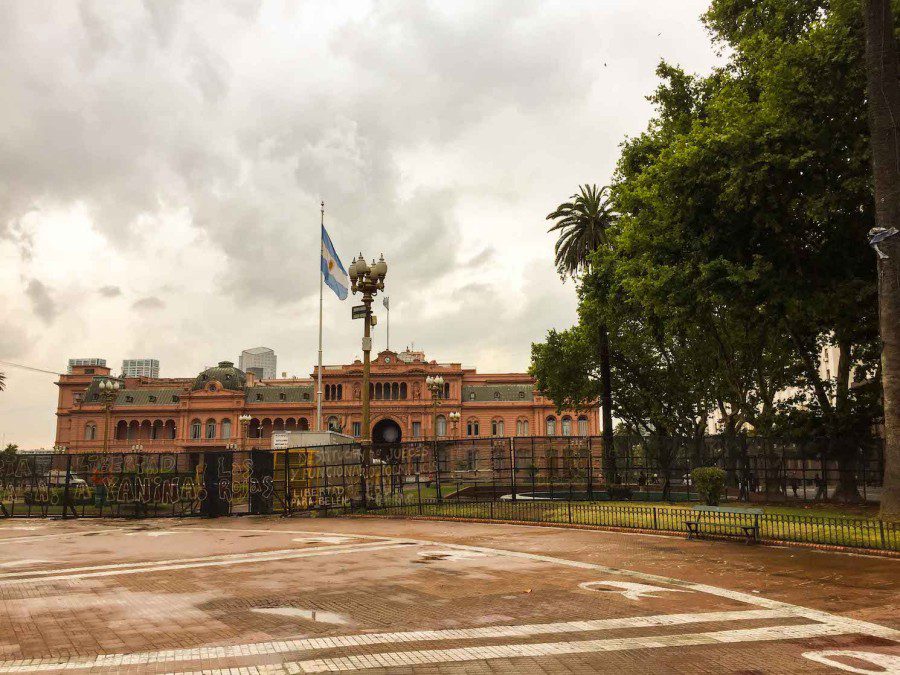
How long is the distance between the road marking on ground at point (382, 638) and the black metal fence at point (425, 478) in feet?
36.5

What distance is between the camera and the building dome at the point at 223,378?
8644cm

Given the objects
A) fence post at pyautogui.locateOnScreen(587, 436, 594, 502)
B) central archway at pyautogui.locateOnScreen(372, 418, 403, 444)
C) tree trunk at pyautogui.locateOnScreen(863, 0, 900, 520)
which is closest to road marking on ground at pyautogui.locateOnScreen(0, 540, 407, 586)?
fence post at pyautogui.locateOnScreen(587, 436, 594, 502)

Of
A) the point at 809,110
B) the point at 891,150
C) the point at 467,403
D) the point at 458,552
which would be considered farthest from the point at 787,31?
the point at 467,403

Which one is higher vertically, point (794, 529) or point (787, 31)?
point (787, 31)

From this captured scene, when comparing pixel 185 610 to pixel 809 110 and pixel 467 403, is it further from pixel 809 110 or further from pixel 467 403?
pixel 467 403

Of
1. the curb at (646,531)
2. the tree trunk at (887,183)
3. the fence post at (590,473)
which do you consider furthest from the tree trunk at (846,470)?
the curb at (646,531)

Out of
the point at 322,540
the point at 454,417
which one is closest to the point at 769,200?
the point at 322,540

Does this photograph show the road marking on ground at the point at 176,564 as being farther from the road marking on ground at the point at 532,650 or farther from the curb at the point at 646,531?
the road marking on ground at the point at 532,650

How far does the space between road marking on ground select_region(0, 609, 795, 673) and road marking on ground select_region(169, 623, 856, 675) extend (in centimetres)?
42

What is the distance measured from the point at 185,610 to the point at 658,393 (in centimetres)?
3877

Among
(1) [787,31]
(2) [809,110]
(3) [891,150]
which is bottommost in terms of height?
(3) [891,150]

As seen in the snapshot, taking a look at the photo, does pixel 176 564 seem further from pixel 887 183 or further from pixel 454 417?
pixel 454 417

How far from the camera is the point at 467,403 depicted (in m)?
81.9

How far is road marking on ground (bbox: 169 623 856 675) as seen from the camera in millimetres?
5953
